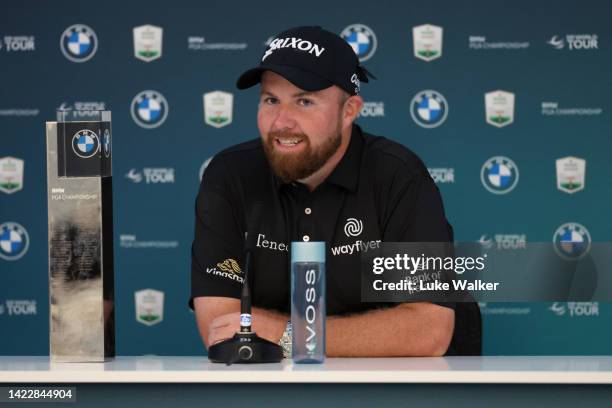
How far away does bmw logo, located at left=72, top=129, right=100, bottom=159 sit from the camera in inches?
67.9

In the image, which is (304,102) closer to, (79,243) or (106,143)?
(106,143)

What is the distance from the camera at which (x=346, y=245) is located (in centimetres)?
228

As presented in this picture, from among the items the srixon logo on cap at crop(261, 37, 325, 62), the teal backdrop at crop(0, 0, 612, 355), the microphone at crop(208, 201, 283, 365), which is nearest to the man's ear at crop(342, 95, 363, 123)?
the srixon logo on cap at crop(261, 37, 325, 62)

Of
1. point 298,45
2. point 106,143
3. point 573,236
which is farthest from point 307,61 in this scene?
point 573,236

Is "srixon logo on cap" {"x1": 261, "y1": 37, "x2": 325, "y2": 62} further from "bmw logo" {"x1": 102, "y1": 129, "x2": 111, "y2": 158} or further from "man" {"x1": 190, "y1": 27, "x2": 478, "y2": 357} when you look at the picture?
"bmw logo" {"x1": 102, "y1": 129, "x2": 111, "y2": 158}

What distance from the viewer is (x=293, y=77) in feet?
6.81

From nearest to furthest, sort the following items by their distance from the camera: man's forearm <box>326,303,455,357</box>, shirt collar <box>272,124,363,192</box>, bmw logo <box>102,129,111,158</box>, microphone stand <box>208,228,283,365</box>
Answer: microphone stand <box>208,228,283,365</box>
bmw logo <box>102,129,111,158</box>
man's forearm <box>326,303,455,357</box>
shirt collar <box>272,124,363,192</box>

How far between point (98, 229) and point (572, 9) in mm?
2660

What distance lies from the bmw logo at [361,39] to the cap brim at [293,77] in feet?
5.67

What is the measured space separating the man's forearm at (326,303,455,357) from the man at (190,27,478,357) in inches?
3.0

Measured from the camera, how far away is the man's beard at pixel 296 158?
7.32 feet

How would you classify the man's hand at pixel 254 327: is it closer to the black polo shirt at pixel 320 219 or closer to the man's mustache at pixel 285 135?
the black polo shirt at pixel 320 219

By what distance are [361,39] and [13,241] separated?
1.60 m

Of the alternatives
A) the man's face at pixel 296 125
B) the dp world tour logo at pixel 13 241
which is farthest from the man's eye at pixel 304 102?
the dp world tour logo at pixel 13 241
